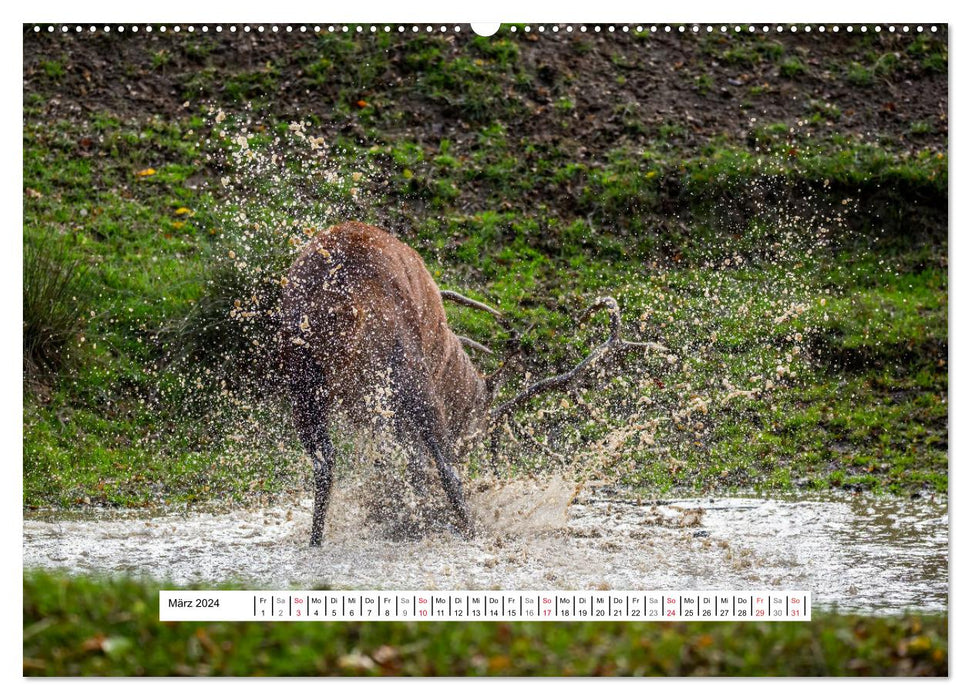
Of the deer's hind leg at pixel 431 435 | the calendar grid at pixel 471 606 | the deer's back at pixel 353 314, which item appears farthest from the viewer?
the deer's hind leg at pixel 431 435

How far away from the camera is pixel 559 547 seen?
6.95 metres

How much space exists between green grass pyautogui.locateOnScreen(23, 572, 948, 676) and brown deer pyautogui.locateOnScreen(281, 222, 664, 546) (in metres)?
2.00

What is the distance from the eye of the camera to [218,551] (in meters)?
6.79

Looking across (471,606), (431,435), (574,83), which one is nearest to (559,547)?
(431,435)

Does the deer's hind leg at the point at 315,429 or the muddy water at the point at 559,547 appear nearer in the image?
the muddy water at the point at 559,547

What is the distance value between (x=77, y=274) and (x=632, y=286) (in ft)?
13.8

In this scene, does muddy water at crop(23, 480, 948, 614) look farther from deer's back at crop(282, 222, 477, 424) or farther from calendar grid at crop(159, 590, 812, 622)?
deer's back at crop(282, 222, 477, 424)

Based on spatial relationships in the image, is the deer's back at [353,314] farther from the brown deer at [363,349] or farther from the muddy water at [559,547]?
the muddy water at [559,547]

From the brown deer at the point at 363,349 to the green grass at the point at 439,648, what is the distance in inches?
78.7

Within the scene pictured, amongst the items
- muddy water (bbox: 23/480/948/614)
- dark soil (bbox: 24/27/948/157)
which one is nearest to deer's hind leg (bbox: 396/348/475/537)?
muddy water (bbox: 23/480/948/614)

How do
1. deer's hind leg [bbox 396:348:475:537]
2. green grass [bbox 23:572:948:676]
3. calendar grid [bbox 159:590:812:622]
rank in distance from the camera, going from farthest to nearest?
deer's hind leg [bbox 396:348:475:537], calendar grid [bbox 159:590:812:622], green grass [bbox 23:572:948:676]

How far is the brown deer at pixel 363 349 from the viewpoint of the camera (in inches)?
256

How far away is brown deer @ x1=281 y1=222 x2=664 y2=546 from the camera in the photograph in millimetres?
6496

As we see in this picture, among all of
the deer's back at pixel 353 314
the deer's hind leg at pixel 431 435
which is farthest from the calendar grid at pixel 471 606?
the deer's back at pixel 353 314
